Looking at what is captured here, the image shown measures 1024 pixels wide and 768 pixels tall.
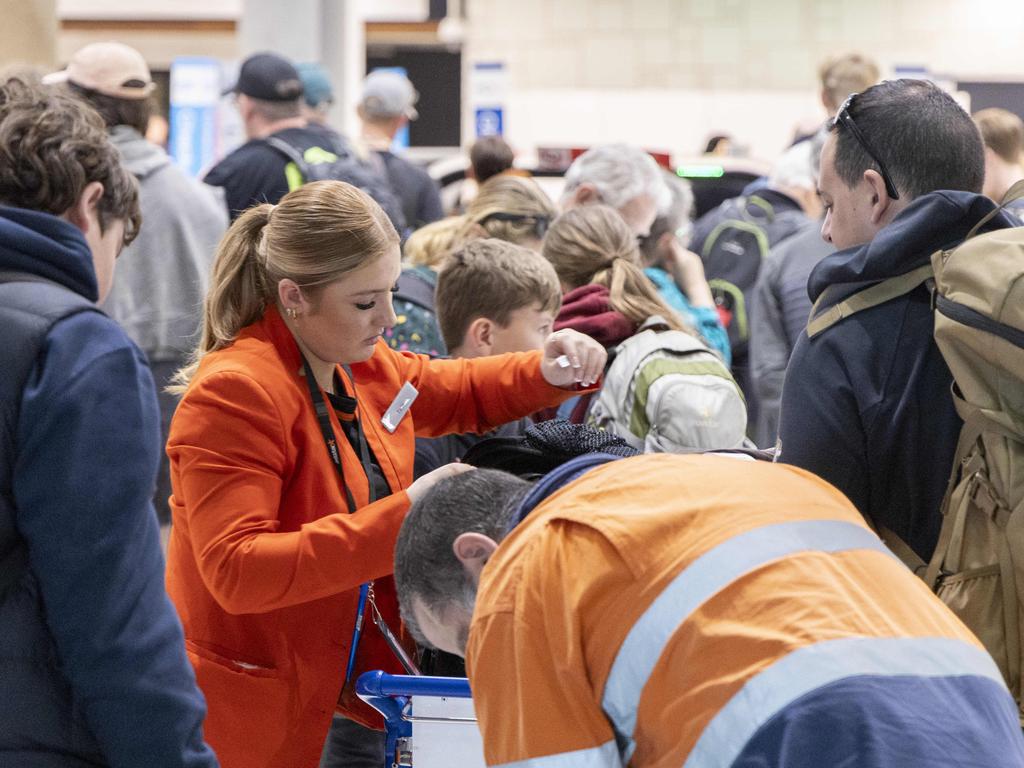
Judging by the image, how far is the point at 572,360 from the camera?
2.64 meters

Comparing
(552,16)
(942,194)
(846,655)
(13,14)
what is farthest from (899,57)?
(846,655)

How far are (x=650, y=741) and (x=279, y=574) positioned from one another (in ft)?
2.73

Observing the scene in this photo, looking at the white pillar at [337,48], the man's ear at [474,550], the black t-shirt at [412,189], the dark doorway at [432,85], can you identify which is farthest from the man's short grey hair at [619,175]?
the dark doorway at [432,85]

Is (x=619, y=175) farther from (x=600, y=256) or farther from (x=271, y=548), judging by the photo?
(x=271, y=548)

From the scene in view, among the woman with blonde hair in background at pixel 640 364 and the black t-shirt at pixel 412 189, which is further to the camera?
the black t-shirt at pixel 412 189

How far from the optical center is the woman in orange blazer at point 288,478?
2229 millimetres

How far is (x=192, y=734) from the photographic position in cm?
187

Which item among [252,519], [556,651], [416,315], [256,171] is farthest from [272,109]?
[556,651]

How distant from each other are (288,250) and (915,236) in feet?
3.31

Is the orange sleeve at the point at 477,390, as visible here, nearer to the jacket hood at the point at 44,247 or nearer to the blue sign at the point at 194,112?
the jacket hood at the point at 44,247

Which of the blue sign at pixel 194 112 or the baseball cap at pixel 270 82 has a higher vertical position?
the baseball cap at pixel 270 82

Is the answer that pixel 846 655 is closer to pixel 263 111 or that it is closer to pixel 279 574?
pixel 279 574

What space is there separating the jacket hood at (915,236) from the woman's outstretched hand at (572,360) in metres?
0.53

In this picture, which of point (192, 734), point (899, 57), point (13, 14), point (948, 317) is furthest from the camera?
point (899, 57)
